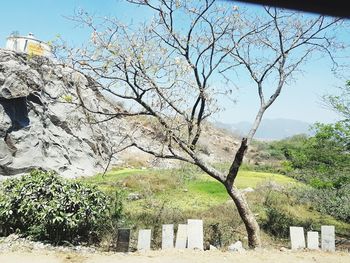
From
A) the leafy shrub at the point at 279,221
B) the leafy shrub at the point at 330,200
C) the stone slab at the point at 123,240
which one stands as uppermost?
the leafy shrub at the point at 330,200

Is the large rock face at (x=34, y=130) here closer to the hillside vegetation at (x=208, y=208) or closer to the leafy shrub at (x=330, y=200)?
the hillside vegetation at (x=208, y=208)

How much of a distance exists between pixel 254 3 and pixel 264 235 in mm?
7962

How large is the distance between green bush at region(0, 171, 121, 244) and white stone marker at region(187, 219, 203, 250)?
170 centimetres

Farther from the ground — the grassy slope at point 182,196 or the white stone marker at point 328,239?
the grassy slope at point 182,196

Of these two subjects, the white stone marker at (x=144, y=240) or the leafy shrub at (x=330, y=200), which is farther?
the leafy shrub at (x=330, y=200)

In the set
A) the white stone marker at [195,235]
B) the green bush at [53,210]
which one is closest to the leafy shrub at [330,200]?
the white stone marker at [195,235]

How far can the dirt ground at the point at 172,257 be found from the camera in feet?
20.4

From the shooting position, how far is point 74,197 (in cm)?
735

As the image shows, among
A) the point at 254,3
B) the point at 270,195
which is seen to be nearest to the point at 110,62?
the point at 254,3

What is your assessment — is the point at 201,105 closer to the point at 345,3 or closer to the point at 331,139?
the point at 331,139

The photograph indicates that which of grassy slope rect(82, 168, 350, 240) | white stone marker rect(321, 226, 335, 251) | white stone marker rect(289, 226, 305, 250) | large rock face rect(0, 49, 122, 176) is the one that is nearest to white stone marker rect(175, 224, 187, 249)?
white stone marker rect(289, 226, 305, 250)

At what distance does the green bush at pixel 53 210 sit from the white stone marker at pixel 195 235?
1702mm

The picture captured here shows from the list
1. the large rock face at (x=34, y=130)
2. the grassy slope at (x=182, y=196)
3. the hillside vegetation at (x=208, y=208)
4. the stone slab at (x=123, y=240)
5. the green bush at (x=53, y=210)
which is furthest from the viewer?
the large rock face at (x=34, y=130)

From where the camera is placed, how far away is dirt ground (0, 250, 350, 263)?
6.22m
